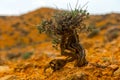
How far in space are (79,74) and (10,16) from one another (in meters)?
78.5

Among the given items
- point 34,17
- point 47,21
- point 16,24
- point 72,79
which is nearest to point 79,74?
point 72,79

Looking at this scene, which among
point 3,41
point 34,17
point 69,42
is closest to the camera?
point 69,42

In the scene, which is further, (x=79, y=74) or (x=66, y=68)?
(x=66, y=68)

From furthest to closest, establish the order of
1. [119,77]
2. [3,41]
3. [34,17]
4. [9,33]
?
[34,17] → [9,33] → [3,41] → [119,77]

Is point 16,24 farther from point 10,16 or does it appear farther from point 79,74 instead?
point 79,74

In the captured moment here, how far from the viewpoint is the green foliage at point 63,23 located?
941cm

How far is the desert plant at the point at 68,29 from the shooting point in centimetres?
944

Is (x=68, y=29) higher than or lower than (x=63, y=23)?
lower

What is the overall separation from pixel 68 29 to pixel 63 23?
0.66 feet

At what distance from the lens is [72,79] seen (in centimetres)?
898

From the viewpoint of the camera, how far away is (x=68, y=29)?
371 inches

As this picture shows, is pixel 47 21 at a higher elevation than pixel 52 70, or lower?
higher

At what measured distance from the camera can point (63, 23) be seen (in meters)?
9.34

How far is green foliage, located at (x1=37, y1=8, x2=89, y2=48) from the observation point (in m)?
9.41
